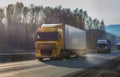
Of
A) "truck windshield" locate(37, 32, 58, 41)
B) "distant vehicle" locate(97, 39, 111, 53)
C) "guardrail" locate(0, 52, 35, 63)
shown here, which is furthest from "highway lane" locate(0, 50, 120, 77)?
"distant vehicle" locate(97, 39, 111, 53)

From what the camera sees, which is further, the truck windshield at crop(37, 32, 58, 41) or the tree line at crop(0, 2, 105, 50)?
the tree line at crop(0, 2, 105, 50)

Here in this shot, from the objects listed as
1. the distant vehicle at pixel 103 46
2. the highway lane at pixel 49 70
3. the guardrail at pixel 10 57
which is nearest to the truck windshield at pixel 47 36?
the guardrail at pixel 10 57

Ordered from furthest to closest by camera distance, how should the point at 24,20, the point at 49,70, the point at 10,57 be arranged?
1. the point at 24,20
2. the point at 10,57
3. the point at 49,70

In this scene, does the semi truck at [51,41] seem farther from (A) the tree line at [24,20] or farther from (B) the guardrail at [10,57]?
(A) the tree line at [24,20]

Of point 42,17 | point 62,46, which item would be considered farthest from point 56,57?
point 42,17

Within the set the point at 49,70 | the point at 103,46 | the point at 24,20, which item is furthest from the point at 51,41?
the point at 24,20

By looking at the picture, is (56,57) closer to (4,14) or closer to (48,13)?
(4,14)

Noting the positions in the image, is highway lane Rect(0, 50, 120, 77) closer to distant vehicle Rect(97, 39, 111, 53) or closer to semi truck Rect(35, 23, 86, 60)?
semi truck Rect(35, 23, 86, 60)

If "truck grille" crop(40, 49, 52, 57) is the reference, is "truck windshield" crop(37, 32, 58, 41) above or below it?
above

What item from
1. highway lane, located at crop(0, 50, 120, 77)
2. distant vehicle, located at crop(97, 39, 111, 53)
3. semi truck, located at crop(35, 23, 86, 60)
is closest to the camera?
highway lane, located at crop(0, 50, 120, 77)

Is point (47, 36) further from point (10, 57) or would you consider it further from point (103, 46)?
point (103, 46)

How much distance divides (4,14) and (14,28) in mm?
8932

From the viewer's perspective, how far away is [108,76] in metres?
20.0

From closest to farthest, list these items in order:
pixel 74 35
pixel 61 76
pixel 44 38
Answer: pixel 61 76
pixel 44 38
pixel 74 35
